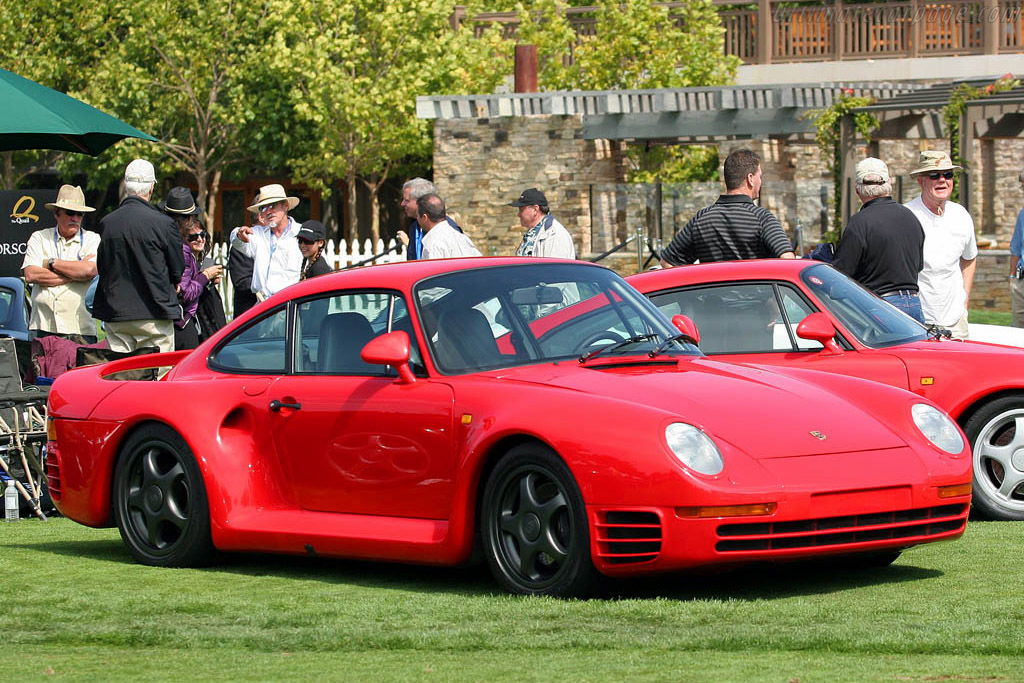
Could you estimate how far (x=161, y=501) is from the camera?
8.07m

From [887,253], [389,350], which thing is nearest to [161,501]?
[389,350]

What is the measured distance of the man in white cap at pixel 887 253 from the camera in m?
10.5

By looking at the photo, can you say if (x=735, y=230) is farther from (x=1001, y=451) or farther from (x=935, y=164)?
(x=1001, y=451)

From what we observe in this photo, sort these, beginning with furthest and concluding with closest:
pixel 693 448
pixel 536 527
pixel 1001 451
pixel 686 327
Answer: pixel 1001 451 → pixel 686 327 → pixel 536 527 → pixel 693 448

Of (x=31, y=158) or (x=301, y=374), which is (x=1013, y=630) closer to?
(x=301, y=374)

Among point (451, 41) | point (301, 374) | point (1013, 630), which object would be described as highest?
point (451, 41)

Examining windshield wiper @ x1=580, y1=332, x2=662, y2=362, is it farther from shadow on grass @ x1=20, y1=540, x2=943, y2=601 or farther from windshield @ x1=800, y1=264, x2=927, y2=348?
windshield @ x1=800, y1=264, x2=927, y2=348

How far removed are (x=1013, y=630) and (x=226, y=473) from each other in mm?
3603

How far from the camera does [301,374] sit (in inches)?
307

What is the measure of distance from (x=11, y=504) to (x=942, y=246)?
594 cm

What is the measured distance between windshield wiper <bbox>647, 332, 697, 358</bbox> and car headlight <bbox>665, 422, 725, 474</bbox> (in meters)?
0.88

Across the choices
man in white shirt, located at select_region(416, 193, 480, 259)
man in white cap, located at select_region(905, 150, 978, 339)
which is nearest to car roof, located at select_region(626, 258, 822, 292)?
A: man in white cap, located at select_region(905, 150, 978, 339)

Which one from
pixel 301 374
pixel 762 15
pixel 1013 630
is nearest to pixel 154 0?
pixel 762 15

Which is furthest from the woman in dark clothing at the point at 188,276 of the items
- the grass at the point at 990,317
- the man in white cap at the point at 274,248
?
the grass at the point at 990,317
